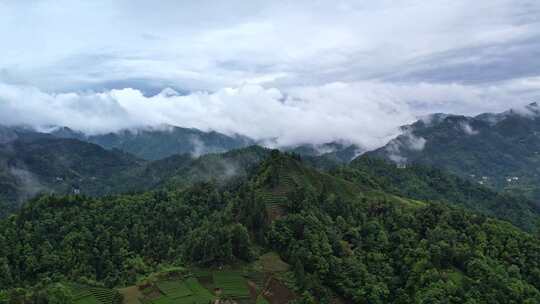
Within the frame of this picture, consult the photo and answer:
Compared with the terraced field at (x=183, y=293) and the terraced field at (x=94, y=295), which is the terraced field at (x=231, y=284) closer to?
the terraced field at (x=183, y=293)

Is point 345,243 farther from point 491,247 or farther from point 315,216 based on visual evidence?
point 491,247

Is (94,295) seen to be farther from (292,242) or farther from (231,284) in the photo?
(292,242)

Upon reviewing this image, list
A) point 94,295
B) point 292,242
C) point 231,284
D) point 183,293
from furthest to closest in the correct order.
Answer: point 292,242, point 231,284, point 183,293, point 94,295

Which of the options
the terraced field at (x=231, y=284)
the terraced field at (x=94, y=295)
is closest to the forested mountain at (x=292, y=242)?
the terraced field at (x=231, y=284)

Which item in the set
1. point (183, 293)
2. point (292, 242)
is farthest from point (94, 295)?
point (292, 242)

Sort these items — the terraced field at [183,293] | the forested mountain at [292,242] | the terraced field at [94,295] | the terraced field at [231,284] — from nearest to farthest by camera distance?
1. the terraced field at [94,295]
2. the terraced field at [183,293]
3. the terraced field at [231,284]
4. the forested mountain at [292,242]

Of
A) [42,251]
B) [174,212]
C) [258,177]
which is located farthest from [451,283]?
[42,251]

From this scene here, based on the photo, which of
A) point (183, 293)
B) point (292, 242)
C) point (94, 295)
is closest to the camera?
point (94, 295)

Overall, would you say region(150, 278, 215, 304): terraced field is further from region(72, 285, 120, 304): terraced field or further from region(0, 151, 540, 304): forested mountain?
region(72, 285, 120, 304): terraced field
